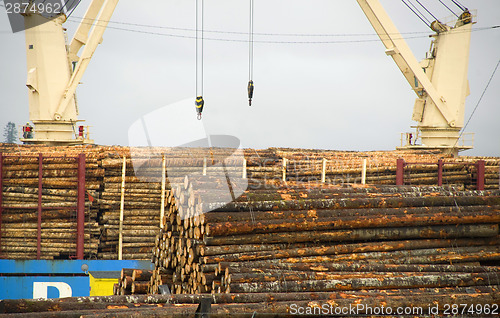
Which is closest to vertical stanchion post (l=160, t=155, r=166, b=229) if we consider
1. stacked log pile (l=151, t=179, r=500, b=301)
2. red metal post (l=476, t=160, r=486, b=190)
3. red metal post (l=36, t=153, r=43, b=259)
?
red metal post (l=36, t=153, r=43, b=259)

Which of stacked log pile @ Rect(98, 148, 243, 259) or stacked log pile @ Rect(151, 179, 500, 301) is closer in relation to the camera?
stacked log pile @ Rect(151, 179, 500, 301)

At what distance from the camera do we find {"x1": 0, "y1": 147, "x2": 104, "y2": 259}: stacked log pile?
16812 mm

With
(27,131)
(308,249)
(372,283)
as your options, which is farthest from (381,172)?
(27,131)

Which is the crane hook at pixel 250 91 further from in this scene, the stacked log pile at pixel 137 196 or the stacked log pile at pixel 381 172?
the stacked log pile at pixel 137 196

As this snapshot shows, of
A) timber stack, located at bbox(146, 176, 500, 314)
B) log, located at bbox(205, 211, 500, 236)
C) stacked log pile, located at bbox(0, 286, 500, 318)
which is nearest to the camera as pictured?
stacked log pile, located at bbox(0, 286, 500, 318)

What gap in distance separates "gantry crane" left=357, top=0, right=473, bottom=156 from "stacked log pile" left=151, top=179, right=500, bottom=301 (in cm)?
1648

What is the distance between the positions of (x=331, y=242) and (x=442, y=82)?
19600 mm

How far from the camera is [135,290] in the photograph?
10.3m

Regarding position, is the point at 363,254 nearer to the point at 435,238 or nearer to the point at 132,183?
the point at 435,238

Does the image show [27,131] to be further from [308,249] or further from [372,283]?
[372,283]

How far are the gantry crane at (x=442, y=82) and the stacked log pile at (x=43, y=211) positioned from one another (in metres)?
16.1

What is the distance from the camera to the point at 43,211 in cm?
1692

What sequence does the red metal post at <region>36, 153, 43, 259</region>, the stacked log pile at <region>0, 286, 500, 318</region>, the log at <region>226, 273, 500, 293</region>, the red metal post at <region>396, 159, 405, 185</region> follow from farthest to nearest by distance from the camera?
the red metal post at <region>396, 159, 405, 185</region> → the red metal post at <region>36, 153, 43, 259</region> → the log at <region>226, 273, 500, 293</region> → the stacked log pile at <region>0, 286, 500, 318</region>

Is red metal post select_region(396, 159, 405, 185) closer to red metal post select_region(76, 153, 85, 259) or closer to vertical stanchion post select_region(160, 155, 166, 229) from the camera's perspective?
vertical stanchion post select_region(160, 155, 166, 229)
